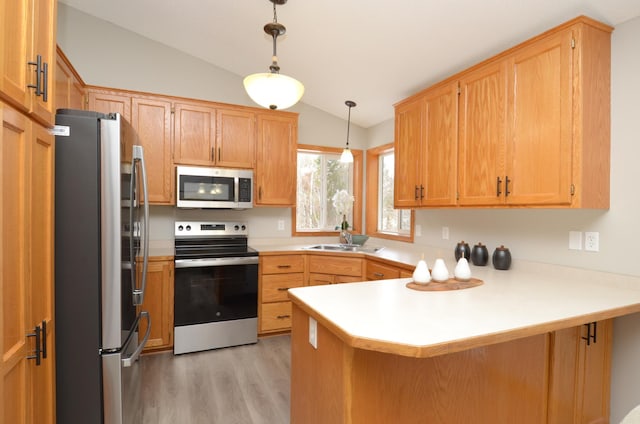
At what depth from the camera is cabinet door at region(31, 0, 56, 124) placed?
3.68 feet

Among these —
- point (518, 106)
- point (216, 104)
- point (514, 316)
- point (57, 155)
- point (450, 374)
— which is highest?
point (216, 104)

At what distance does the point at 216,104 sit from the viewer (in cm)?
333

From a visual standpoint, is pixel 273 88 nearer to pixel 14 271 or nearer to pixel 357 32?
pixel 357 32

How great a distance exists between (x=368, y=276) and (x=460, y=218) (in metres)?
1.02

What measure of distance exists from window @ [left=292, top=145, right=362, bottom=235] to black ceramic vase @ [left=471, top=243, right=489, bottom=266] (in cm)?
180

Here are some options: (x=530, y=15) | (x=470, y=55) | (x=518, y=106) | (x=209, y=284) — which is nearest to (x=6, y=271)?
(x=209, y=284)

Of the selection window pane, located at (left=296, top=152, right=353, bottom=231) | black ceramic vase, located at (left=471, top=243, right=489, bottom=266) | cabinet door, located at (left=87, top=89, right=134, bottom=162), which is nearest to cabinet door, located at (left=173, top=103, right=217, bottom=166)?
cabinet door, located at (left=87, top=89, right=134, bottom=162)

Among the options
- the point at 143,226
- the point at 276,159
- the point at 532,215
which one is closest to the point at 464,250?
the point at 532,215

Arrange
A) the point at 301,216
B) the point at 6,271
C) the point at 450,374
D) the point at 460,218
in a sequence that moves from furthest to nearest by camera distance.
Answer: the point at 301,216 → the point at 460,218 → the point at 450,374 → the point at 6,271

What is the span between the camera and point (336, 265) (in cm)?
337

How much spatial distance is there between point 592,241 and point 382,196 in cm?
246

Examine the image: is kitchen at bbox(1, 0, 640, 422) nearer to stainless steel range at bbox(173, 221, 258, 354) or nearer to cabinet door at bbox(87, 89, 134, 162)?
cabinet door at bbox(87, 89, 134, 162)

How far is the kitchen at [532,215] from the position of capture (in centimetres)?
181

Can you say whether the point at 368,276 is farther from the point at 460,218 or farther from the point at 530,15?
the point at 530,15
